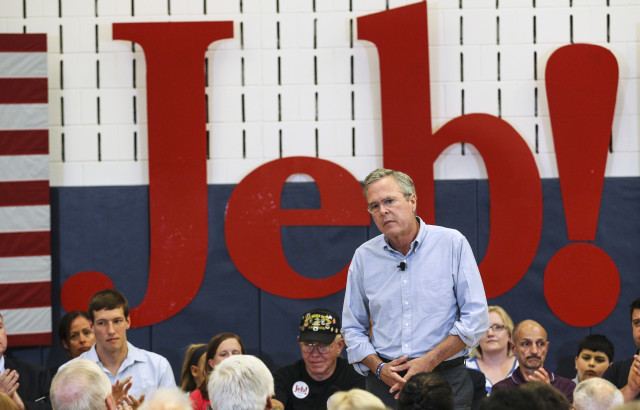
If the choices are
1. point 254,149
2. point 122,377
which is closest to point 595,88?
point 254,149

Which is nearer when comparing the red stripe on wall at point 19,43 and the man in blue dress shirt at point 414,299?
the man in blue dress shirt at point 414,299

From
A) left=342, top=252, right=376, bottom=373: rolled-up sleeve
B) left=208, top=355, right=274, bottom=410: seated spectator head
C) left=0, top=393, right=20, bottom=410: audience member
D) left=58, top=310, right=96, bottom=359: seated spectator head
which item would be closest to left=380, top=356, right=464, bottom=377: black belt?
left=342, top=252, right=376, bottom=373: rolled-up sleeve

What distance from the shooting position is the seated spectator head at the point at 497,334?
17.9 ft

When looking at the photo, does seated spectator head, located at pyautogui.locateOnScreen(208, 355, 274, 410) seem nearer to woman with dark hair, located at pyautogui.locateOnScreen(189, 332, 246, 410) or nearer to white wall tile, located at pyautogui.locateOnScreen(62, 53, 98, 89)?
woman with dark hair, located at pyautogui.locateOnScreen(189, 332, 246, 410)

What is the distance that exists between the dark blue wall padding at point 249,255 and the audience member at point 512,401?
12.8ft

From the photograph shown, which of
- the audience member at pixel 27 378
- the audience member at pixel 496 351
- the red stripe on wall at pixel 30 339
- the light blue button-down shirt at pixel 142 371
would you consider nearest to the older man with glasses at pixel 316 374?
the light blue button-down shirt at pixel 142 371

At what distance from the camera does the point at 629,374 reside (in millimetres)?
4539

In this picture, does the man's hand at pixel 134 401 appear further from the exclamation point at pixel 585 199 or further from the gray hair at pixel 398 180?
the exclamation point at pixel 585 199

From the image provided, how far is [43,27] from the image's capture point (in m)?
6.21

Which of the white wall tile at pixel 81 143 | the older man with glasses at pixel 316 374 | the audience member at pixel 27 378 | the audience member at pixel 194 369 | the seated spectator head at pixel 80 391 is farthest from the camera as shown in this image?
the white wall tile at pixel 81 143

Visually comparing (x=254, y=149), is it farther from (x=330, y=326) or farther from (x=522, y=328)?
(x=522, y=328)

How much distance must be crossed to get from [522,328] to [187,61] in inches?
119

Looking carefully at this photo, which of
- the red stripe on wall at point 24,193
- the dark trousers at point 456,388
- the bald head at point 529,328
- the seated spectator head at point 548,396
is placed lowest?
the bald head at point 529,328

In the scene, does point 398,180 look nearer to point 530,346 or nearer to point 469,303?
point 469,303
